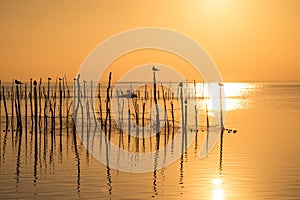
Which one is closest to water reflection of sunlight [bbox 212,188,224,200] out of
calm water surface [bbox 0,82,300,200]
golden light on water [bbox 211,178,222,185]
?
calm water surface [bbox 0,82,300,200]

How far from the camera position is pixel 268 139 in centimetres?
3775

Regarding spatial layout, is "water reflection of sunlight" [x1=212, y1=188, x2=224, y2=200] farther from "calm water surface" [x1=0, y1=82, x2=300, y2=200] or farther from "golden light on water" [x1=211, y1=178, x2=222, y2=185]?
"golden light on water" [x1=211, y1=178, x2=222, y2=185]

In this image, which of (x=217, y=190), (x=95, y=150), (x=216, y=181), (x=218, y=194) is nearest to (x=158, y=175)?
(x=216, y=181)

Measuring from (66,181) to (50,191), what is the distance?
214cm

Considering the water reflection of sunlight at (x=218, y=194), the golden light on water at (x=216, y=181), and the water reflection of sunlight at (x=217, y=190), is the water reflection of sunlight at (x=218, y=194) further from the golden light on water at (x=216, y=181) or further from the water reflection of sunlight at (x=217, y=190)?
the golden light on water at (x=216, y=181)

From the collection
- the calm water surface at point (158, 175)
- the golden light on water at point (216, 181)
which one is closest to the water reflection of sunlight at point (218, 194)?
the calm water surface at point (158, 175)

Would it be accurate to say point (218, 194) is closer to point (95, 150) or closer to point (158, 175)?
point (158, 175)

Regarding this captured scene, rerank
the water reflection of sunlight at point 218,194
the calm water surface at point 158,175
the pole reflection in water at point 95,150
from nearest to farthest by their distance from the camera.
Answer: the water reflection of sunlight at point 218,194 → the calm water surface at point 158,175 → the pole reflection in water at point 95,150

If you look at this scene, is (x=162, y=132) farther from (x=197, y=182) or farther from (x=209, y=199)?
(x=209, y=199)

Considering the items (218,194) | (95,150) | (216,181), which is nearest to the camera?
(218,194)

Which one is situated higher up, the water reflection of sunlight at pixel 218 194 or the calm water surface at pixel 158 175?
the calm water surface at pixel 158 175

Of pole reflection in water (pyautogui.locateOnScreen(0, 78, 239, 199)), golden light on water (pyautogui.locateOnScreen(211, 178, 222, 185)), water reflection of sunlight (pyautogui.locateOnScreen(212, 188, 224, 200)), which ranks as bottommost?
water reflection of sunlight (pyautogui.locateOnScreen(212, 188, 224, 200))

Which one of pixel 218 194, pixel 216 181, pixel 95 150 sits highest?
pixel 95 150

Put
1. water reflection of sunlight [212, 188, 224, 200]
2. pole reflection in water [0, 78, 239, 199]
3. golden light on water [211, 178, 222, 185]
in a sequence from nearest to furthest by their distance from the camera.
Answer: water reflection of sunlight [212, 188, 224, 200]
golden light on water [211, 178, 222, 185]
pole reflection in water [0, 78, 239, 199]
